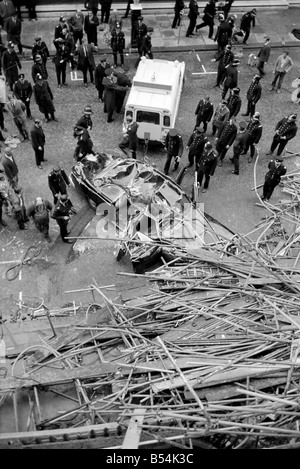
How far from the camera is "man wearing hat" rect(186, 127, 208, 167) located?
45.5ft

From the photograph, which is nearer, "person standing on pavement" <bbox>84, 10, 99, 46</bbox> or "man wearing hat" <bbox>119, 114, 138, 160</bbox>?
"man wearing hat" <bbox>119, 114, 138, 160</bbox>

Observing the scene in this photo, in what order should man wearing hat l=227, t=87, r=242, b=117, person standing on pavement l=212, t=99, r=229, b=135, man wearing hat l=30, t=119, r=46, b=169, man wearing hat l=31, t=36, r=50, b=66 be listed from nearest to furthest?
man wearing hat l=30, t=119, r=46, b=169, person standing on pavement l=212, t=99, r=229, b=135, man wearing hat l=227, t=87, r=242, b=117, man wearing hat l=31, t=36, r=50, b=66

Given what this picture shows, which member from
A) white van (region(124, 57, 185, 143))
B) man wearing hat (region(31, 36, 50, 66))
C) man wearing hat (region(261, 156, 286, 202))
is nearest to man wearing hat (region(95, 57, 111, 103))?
white van (region(124, 57, 185, 143))

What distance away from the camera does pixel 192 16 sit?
19.7m

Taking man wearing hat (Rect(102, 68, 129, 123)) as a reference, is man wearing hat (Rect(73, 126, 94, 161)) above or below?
below

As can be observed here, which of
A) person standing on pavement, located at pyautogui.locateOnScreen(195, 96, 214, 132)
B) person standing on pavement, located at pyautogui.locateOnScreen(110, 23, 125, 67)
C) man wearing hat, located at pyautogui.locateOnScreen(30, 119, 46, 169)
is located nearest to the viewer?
man wearing hat, located at pyautogui.locateOnScreen(30, 119, 46, 169)

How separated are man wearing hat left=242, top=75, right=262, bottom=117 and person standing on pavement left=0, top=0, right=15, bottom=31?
376 inches

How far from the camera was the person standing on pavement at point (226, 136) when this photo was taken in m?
14.2

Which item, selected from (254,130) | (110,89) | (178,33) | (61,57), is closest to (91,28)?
(61,57)

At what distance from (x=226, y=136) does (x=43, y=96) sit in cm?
579

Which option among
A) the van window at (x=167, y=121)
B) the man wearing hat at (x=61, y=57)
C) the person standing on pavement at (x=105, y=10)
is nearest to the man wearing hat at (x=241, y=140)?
the van window at (x=167, y=121)

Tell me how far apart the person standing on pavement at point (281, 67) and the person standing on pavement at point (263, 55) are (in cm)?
58

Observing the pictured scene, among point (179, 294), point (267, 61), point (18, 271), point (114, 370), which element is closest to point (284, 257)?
point (179, 294)

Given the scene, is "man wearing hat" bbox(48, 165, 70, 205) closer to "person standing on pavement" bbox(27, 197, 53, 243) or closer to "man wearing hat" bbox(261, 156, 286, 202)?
"person standing on pavement" bbox(27, 197, 53, 243)
